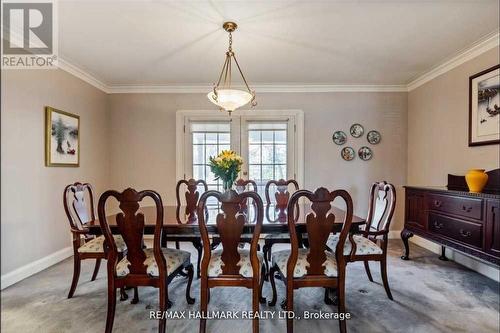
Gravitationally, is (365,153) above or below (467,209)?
above

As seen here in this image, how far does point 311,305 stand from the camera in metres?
2.24

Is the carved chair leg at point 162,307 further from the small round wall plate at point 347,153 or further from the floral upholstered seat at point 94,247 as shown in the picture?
the small round wall plate at point 347,153

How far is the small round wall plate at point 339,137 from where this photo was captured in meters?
4.28

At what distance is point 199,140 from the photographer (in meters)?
4.32

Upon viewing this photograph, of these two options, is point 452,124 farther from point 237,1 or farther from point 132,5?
point 132,5

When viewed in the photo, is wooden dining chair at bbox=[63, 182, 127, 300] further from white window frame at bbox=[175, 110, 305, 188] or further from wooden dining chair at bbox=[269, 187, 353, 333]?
white window frame at bbox=[175, 110, 305, 188]

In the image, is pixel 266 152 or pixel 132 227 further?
pixel 266 152

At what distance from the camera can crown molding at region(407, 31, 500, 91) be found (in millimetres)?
2701

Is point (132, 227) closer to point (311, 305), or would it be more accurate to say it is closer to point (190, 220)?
point (190, 220)

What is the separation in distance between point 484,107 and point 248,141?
9.37ft

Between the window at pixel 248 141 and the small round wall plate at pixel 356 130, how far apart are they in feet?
2.63

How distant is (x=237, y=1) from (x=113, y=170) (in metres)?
3.33

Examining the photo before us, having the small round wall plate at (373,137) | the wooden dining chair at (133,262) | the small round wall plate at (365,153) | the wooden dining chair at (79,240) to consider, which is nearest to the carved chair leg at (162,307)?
the wooden dining chair at (133,262)

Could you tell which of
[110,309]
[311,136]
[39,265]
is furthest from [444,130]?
[39,265]
